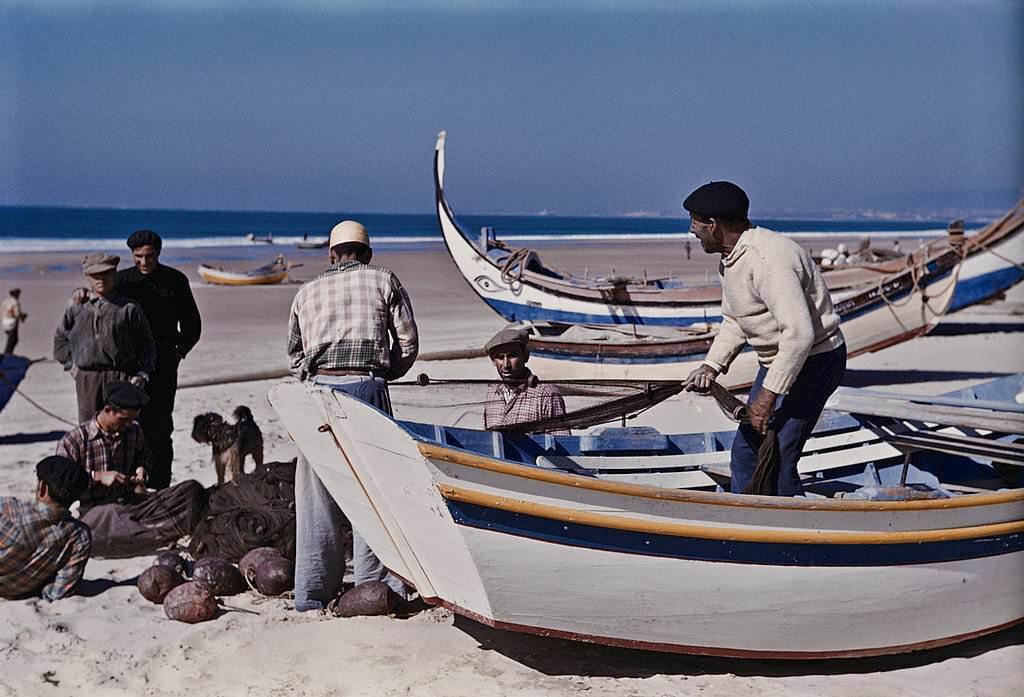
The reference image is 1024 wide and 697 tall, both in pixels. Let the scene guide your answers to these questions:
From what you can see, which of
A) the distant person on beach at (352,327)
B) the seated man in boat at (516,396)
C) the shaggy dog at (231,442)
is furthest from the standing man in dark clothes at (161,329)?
the seated man in boat at (516,396)

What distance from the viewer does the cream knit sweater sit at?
3.92m

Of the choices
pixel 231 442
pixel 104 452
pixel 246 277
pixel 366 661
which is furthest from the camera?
pixel 246 277

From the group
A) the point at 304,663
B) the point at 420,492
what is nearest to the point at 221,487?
the point at 304,663

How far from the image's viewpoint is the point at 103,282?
585 centimetres

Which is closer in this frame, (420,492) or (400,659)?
(420,492)

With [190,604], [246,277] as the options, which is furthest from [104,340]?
[246,277]

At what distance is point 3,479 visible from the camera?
6.88 metres

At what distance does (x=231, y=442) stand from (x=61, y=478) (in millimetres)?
1514

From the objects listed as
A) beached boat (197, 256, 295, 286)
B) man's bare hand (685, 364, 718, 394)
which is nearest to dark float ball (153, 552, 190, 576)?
man's bare hand (685, 364, 718, 394)

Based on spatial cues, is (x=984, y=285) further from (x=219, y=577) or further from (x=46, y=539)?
(x=46, y=539)

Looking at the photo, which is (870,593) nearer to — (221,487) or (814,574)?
(814,574)

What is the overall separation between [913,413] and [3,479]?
5401 millimetres

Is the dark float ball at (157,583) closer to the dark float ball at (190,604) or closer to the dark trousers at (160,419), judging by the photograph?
the dark float ball at (190,604)

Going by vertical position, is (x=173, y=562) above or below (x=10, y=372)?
below
